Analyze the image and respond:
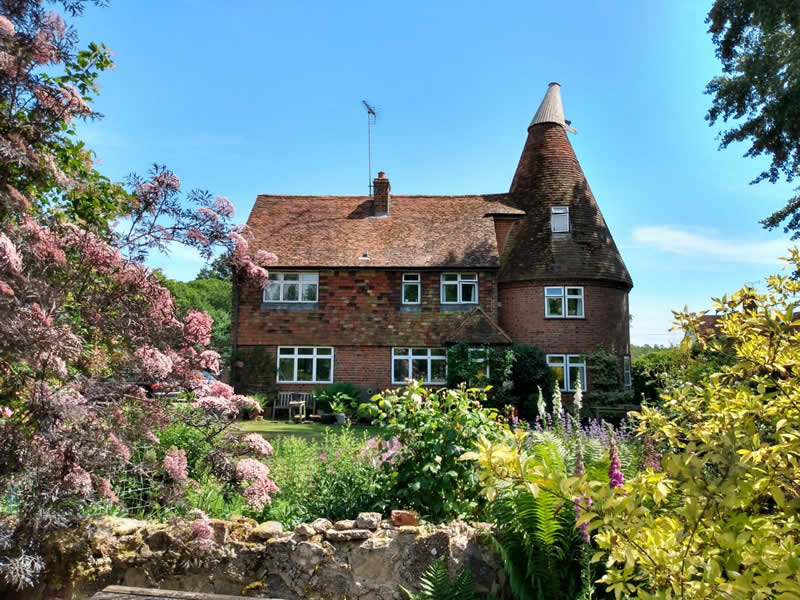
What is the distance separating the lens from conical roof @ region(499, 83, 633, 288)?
21.8 m

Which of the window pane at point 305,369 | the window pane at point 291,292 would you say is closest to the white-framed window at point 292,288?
the window pane at point 291,292

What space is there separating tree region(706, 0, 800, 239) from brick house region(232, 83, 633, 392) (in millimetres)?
6742

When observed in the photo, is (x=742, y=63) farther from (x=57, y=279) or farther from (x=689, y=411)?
(x=57, y=279)

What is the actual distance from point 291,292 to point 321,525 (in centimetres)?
1795

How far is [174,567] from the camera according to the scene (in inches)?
184

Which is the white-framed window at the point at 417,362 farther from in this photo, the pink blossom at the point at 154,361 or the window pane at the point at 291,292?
the pink blossom at the point at 154,361

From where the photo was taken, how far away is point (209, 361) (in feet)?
15.3

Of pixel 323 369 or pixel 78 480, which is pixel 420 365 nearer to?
pixel 323 369

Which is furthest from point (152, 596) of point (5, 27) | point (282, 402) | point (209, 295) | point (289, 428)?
point (209, 295)

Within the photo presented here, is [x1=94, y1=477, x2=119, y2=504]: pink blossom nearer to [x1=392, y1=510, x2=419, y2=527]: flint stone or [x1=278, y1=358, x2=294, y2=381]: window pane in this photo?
[x1=392, y1=510, x2=419, y2=527]: flint stone

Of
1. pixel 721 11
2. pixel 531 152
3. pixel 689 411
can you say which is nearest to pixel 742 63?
pixel 721 11

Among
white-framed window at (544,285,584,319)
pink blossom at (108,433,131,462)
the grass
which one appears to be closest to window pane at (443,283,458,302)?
white-framed window at (544,285,584,319)

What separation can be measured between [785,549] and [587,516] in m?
0.70

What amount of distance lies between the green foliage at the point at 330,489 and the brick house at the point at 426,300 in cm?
1484
